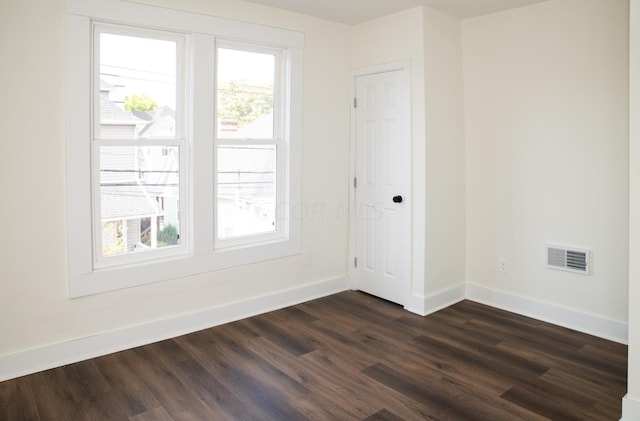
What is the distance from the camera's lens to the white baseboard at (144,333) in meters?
2.94

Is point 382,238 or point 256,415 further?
point 382,238

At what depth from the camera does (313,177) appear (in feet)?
14.2

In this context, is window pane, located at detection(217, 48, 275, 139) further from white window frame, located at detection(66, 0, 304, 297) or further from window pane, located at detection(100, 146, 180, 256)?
window pane, located at detection(100, 146, 180, 256)

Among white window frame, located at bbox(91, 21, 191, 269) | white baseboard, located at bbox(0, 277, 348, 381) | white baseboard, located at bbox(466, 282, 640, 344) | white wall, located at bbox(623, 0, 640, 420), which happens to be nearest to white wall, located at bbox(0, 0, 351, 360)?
white baseboard, located at bbox(0, 277, 348, 381)

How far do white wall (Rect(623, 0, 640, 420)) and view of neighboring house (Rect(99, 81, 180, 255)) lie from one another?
2.88m

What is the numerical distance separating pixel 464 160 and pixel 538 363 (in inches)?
74.2

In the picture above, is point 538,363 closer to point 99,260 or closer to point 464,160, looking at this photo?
point 464,160

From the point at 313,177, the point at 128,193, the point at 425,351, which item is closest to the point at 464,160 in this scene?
the point at 313,177

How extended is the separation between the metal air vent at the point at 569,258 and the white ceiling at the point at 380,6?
1.93 meters

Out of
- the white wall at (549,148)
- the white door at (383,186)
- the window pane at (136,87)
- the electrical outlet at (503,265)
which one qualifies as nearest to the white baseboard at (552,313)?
the white wall at (549,148)

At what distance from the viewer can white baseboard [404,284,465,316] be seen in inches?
158

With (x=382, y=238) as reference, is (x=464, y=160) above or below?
above

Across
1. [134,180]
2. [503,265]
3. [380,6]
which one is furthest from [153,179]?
[503,265]

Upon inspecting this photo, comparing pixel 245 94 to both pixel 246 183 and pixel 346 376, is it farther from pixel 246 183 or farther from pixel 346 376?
pixel 346 376
